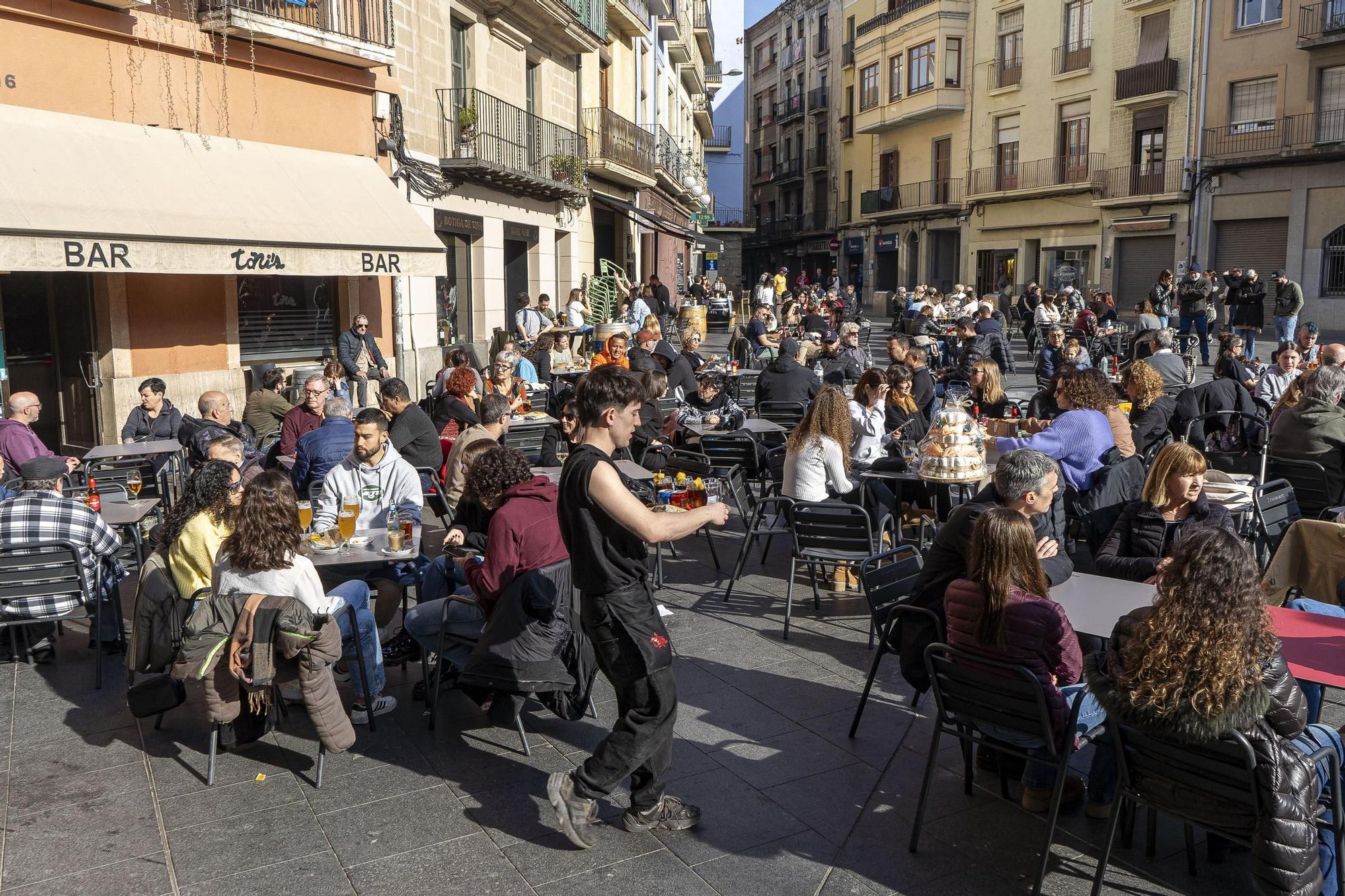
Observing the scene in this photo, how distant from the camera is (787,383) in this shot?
34.2 ft

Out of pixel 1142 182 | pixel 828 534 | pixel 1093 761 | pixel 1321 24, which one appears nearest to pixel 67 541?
pixel 828 534

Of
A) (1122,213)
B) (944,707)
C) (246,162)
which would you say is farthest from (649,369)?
(1122,213)

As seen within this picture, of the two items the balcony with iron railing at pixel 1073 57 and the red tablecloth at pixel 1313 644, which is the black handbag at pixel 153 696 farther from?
the balcony with iron railing at pixel 1073 57

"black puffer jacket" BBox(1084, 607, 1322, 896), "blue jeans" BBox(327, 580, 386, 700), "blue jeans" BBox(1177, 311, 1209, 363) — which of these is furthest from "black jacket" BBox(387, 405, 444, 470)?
"blue jeans" BBox(1177, 311, 1209, 363)

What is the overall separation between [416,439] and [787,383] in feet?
12.9

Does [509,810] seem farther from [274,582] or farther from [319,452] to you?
[319,452]

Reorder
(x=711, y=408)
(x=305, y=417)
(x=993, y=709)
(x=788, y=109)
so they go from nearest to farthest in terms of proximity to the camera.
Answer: (x=993, y=709) < (x=305, y=417) < (x=711, y=408) < (x=788, y=109)

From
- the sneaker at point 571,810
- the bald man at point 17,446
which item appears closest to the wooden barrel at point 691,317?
the bald man at point 17,446

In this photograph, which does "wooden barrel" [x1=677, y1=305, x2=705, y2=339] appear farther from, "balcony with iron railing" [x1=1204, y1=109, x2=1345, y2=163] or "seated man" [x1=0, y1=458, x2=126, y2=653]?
"seated man" [x1=0, y1=458, x2=126, y2=653]

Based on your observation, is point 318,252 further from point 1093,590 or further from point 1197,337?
point 1197,337

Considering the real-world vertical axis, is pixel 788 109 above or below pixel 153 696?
above

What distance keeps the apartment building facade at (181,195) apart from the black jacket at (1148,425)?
9.33m

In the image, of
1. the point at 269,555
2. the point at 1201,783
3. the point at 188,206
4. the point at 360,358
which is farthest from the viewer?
the point at 360,358

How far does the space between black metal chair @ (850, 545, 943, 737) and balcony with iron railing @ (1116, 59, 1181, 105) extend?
28913 millimetres
